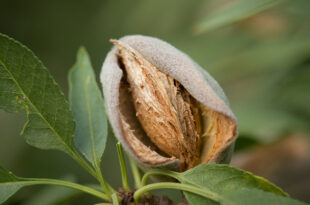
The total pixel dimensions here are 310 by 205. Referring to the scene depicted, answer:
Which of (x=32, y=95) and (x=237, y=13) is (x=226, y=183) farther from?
(x=237, y=13)

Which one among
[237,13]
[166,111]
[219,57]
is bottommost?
[219,57]

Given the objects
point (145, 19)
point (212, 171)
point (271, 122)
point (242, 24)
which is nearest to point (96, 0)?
point (145, 19)

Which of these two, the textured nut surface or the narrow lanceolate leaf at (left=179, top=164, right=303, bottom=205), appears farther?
the textured nut surface

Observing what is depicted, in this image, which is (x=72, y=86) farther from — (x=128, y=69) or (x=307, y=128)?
(x=307, y=128)

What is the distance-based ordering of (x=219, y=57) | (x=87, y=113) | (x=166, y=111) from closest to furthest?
(x=166, y=111), (x=87, y=113), (x=219, y=57)

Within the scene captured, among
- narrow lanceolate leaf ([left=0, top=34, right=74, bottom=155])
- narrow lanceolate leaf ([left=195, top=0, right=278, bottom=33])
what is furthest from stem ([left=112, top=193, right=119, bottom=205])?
narrow lanceolate leaf ([left=195, top=0, right=278, bottom=33])

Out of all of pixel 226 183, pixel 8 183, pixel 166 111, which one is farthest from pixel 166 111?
pixel 8 183

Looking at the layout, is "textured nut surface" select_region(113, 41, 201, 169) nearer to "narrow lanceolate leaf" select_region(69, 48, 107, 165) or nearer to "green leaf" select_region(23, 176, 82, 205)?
"narrow lanceolate leaf" select_region(69, 48, 107, 165)
